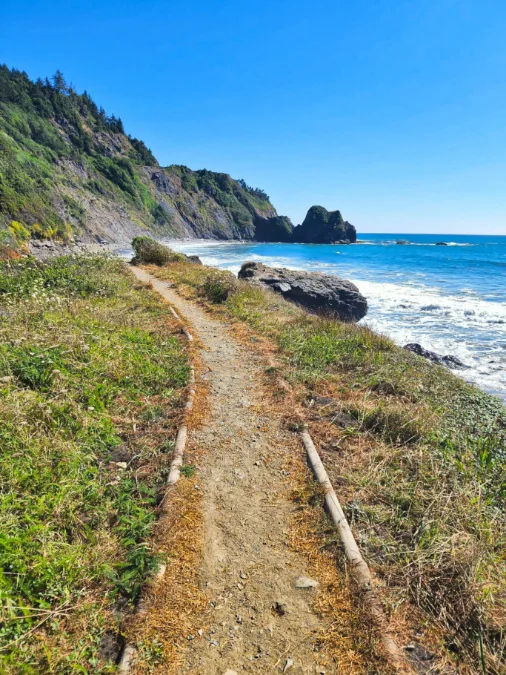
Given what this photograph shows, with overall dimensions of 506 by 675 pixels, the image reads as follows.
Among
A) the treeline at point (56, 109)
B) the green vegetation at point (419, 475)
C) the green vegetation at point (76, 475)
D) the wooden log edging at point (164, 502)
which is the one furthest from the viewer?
the treeline at point (56, 109)

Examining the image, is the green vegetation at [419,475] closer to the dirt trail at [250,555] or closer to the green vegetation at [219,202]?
the dirt trail at [250,555]

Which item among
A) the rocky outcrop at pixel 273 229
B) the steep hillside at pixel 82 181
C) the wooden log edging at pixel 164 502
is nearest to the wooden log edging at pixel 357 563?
the wooden log edging at pixel 164 502

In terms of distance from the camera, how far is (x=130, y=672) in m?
2.33

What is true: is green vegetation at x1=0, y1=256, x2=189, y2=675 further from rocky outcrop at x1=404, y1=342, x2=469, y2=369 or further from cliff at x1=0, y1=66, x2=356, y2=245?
cliff at x1=0, y1=66, x2=356, y2=245

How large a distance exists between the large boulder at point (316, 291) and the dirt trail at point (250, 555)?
12.0 meters

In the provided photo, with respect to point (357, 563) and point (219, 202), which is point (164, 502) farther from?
point (219, 202)

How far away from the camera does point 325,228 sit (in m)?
134

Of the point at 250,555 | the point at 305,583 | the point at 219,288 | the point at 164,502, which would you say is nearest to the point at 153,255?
the point at 219,288

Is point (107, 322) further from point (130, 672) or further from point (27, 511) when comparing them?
Result: point (130, 672)

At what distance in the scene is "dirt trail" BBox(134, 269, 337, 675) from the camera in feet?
8.32

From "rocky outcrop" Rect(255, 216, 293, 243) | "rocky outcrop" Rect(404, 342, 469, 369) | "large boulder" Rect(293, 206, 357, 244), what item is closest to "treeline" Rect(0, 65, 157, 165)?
"rocky outcrop" Rect(255, 216, 293, 243)

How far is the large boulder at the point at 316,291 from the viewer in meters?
17.6

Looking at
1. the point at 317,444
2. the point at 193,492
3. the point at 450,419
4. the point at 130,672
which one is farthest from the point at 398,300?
the point at 130,672

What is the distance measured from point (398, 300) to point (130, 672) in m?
24.4
